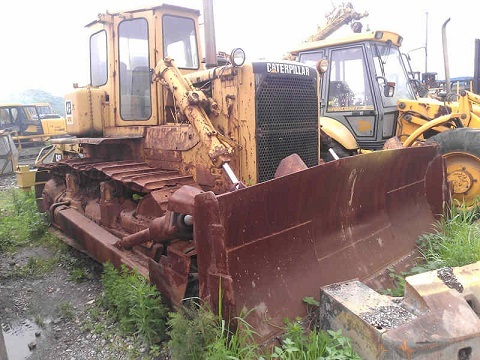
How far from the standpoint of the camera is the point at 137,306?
335 centimetres

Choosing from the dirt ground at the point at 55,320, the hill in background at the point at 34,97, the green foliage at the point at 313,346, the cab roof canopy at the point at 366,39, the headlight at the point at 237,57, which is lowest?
the dirt ground at the point at 55,320

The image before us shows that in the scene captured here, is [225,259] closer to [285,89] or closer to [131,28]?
[285,89]

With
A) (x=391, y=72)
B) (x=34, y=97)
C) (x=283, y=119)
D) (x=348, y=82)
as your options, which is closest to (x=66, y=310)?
(x=283, y=119)

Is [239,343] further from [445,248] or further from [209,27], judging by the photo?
[209,27]

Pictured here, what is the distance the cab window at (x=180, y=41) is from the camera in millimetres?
4875

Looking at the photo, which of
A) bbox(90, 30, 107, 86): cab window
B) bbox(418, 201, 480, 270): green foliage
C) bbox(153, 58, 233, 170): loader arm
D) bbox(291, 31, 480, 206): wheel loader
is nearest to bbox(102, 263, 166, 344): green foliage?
bbox(153, 58, 233, 170): loader arm

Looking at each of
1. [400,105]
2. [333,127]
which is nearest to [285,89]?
[333,127]

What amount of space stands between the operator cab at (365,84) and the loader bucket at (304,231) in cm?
262

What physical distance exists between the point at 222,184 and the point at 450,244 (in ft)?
7.19

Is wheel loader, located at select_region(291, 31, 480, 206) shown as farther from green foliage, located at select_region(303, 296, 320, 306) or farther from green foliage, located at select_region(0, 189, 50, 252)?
green foliage, located at select_region(0, 189, 50, 252)

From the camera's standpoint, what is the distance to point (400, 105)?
680cm

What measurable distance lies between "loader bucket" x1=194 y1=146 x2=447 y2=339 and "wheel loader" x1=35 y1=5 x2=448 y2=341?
1 centimetres

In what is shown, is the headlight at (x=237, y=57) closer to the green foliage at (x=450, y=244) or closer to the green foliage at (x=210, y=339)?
the green foliage at (x=210, y=339)

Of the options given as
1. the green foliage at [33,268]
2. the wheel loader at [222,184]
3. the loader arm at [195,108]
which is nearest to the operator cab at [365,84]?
the wheel loader at [222,184]
